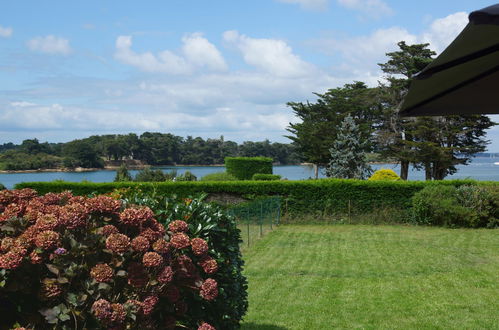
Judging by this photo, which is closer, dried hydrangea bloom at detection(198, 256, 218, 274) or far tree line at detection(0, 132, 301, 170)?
dried hydrangea bloom at detection(198, 256, 218, 274)

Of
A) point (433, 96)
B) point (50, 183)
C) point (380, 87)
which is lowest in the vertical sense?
point (50, 183)

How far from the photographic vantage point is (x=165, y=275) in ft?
11.5

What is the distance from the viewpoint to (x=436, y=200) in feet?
70.2

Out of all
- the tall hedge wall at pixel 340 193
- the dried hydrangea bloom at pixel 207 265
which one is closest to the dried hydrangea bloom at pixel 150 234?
the dried hydrangea bloom at pixel 207 265

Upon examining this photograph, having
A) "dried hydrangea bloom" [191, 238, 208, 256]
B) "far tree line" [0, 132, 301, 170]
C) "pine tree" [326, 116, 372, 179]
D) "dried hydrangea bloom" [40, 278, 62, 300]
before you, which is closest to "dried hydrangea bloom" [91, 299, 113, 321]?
"dried hydrangea bloom" [40, 278, 62, 300]

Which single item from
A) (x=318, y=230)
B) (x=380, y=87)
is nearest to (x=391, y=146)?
(x=380, y=87)

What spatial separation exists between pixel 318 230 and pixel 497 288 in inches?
415

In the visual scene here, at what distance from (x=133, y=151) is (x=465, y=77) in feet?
240

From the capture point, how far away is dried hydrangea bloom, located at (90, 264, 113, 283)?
10.9 ft

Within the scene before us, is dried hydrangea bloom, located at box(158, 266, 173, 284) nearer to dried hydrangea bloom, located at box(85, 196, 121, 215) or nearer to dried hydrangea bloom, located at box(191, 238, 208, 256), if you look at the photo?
dried hydrangea bloom, located at box(191, 238, 208, 256)

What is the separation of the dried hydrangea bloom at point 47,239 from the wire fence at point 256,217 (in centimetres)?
1009

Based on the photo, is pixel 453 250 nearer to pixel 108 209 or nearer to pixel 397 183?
pixel 397 183

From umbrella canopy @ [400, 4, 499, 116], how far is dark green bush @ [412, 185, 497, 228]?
16742 mm

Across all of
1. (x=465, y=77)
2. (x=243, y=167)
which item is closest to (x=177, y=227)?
(x=465, y=77)
